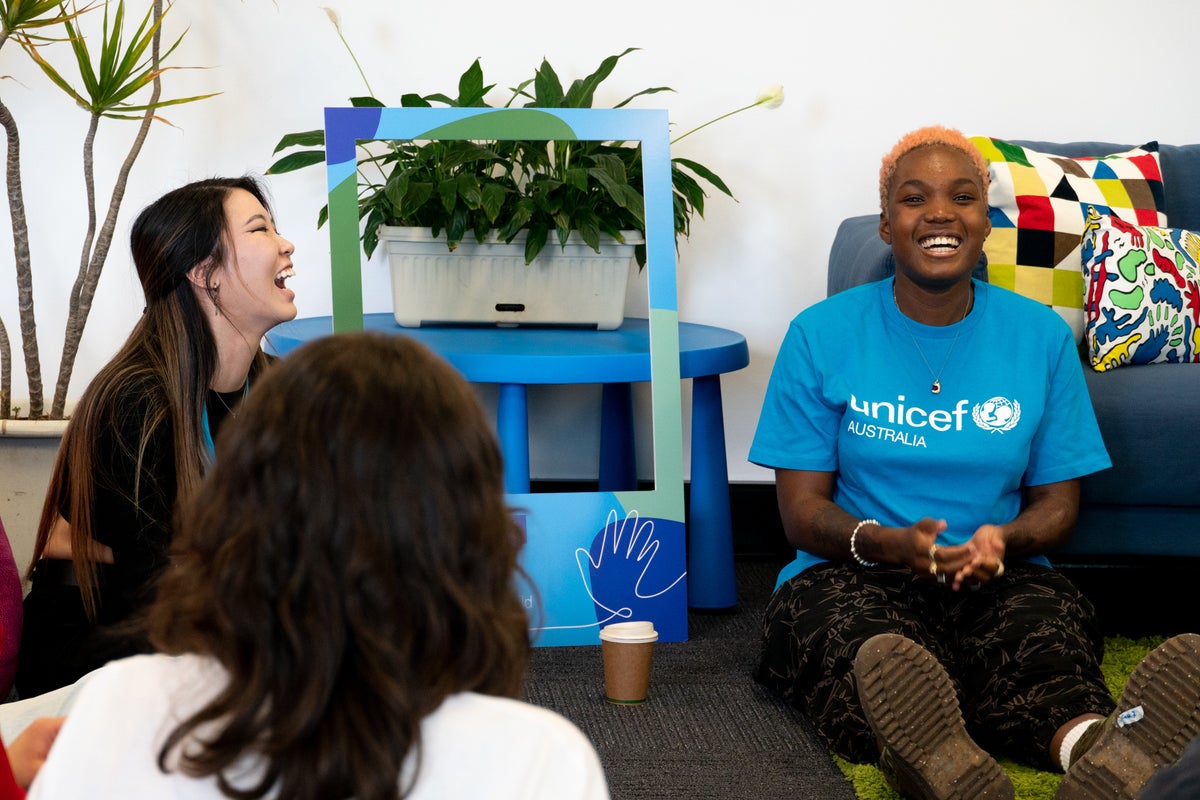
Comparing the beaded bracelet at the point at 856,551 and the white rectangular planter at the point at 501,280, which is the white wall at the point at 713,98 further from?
the beaded bracelet at the point at 856,551

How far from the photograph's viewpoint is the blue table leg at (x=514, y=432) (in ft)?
7.20

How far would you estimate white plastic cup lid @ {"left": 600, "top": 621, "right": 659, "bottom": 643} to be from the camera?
190cm

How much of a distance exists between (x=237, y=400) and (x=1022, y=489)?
1.23 metres

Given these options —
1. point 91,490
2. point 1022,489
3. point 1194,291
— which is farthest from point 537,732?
point 1194,291

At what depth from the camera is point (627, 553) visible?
221cm

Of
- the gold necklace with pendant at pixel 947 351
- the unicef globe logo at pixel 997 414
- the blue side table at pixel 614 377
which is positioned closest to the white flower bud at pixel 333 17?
the blue side table at pixel 614 377

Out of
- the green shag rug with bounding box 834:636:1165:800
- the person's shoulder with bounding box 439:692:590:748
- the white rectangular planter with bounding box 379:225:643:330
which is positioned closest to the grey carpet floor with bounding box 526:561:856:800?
the green shag rug with bounding box 834:636:1165:800

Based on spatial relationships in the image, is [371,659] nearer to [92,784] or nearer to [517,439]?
[92,784]

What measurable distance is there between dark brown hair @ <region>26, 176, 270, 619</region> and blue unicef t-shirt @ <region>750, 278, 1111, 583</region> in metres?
0.85

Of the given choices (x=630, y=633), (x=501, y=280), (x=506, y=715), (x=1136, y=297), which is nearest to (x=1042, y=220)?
(x=1136, y=297)

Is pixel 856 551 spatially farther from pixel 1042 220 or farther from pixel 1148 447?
pixel 1042 220

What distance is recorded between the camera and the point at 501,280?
242cm

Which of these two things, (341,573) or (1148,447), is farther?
(1148,447)

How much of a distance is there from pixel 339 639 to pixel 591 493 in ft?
4.92
